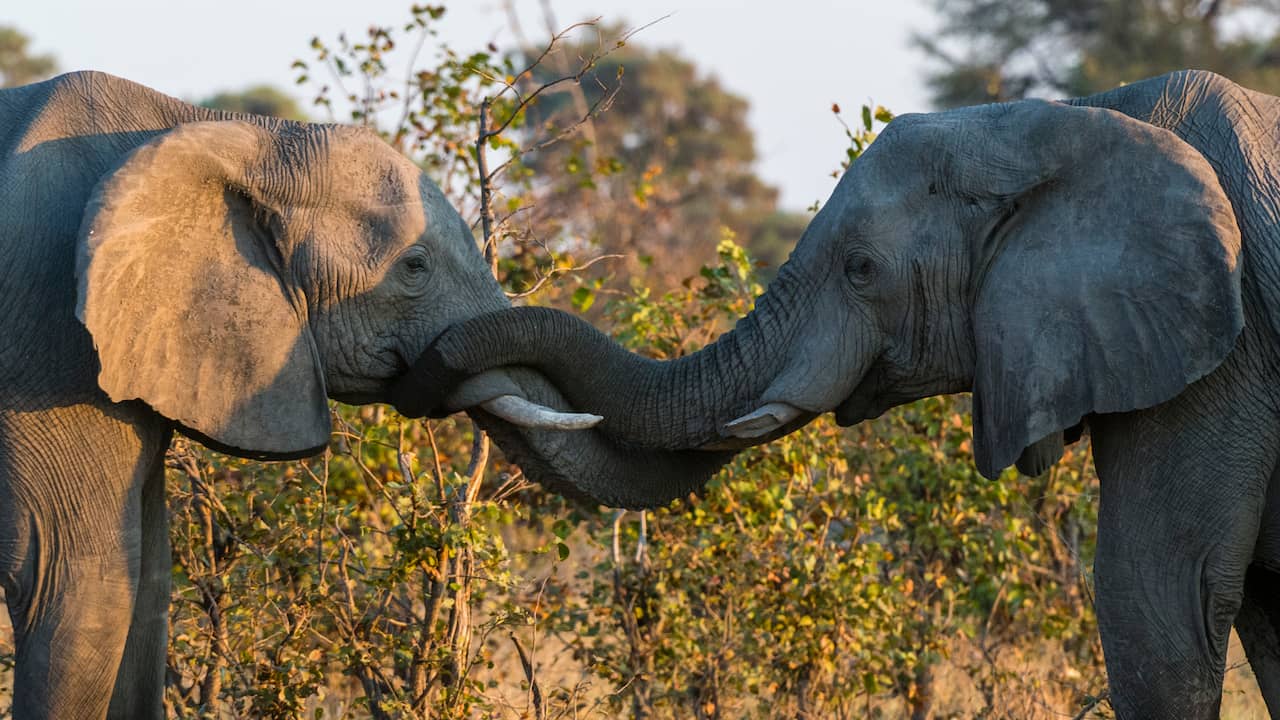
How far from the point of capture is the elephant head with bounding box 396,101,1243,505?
12.9 feet

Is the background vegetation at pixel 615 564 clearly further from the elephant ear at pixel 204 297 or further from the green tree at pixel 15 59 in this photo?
the green tree at pixel 15 59

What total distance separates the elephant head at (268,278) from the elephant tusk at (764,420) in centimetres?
45

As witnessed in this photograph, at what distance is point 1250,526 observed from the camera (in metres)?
3.94

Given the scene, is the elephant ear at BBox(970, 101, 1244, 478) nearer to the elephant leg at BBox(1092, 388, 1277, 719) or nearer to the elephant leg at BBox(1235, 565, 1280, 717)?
the elephant leg at BBox(1092, 388, 1277, 719)

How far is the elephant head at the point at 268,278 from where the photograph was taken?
3.98m

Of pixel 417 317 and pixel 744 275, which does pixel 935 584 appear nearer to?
pixel 744 275

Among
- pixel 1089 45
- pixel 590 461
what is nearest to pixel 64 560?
pixel 590 461

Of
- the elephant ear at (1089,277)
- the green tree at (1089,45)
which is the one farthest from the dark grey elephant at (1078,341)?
the green tree at (1089,45)

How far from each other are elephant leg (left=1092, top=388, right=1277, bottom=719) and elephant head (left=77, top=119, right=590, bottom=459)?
144 centimetres

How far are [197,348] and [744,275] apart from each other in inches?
92.7

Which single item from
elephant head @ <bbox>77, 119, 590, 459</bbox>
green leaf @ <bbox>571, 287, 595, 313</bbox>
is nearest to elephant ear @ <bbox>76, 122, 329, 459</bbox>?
elephant head @ <bbox>77, 119, 590, 459</bbox>

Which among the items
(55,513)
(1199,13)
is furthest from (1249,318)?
(1199,13)

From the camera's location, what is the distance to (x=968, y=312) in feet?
14.1

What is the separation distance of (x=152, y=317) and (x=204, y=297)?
0.16 m
